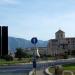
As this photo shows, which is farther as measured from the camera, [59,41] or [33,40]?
[59,41]

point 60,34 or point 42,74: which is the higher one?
point 60,34

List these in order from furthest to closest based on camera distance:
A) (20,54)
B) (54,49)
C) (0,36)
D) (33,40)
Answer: (54,49), (20,54), (0,36), (33,40)

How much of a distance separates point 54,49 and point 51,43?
791cm

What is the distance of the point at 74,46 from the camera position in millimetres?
154125

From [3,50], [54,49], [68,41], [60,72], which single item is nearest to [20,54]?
[3,50]

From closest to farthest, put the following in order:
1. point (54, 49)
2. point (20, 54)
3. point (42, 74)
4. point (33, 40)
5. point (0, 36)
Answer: point (33, 40) < point (42, 74) < point (0, 36) < point (20, 54) < point (54, 49)

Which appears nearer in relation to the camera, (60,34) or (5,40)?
(5,40)

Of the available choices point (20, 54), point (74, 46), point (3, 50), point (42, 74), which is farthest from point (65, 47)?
point (42, 74)

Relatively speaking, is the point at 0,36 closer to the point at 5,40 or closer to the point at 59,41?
the point at 5,40

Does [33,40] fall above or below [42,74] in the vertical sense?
above

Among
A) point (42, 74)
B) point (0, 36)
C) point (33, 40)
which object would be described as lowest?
point (42, 74)

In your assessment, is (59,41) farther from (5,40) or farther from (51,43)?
(5,40)

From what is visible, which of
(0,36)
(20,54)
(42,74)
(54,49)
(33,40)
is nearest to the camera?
(33,40)

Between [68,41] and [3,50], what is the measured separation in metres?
76.4
